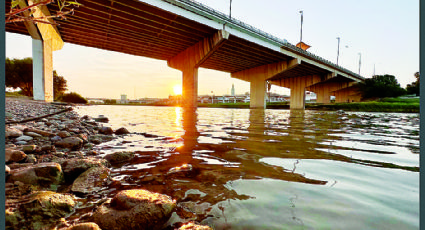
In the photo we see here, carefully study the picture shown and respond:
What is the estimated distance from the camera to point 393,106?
104ft

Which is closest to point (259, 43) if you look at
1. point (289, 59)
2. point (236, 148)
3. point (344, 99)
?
point (289, 59)

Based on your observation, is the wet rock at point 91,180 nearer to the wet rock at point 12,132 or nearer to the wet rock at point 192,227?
the wet rock at point 192,227

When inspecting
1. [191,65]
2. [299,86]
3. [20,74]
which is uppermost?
[191,65]

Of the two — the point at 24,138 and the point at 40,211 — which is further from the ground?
the point at 24,138

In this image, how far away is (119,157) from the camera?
3.35m

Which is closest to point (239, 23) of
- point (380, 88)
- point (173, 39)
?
point (173, 39)

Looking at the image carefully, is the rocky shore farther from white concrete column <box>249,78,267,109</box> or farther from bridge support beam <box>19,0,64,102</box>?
white concrete column <box>249,78,267,109</box>

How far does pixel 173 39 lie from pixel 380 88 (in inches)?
2110

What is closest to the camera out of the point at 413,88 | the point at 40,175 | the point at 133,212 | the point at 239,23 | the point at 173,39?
the point at 133,212

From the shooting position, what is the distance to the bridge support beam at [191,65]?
3003 cm

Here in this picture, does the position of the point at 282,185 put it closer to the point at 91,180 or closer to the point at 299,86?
the point at 91,180

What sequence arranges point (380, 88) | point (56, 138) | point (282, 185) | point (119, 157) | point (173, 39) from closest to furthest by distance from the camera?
1. point (282, 185)
2. point (119, 157)
3. point (56, 138)
4. point (173, 39)
5. point (380, 88)

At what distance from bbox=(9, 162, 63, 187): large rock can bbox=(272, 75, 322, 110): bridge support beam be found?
5021 cm

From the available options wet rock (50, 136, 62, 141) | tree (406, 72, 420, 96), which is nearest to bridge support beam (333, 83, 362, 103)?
tree (406, 72, 420, 96)
